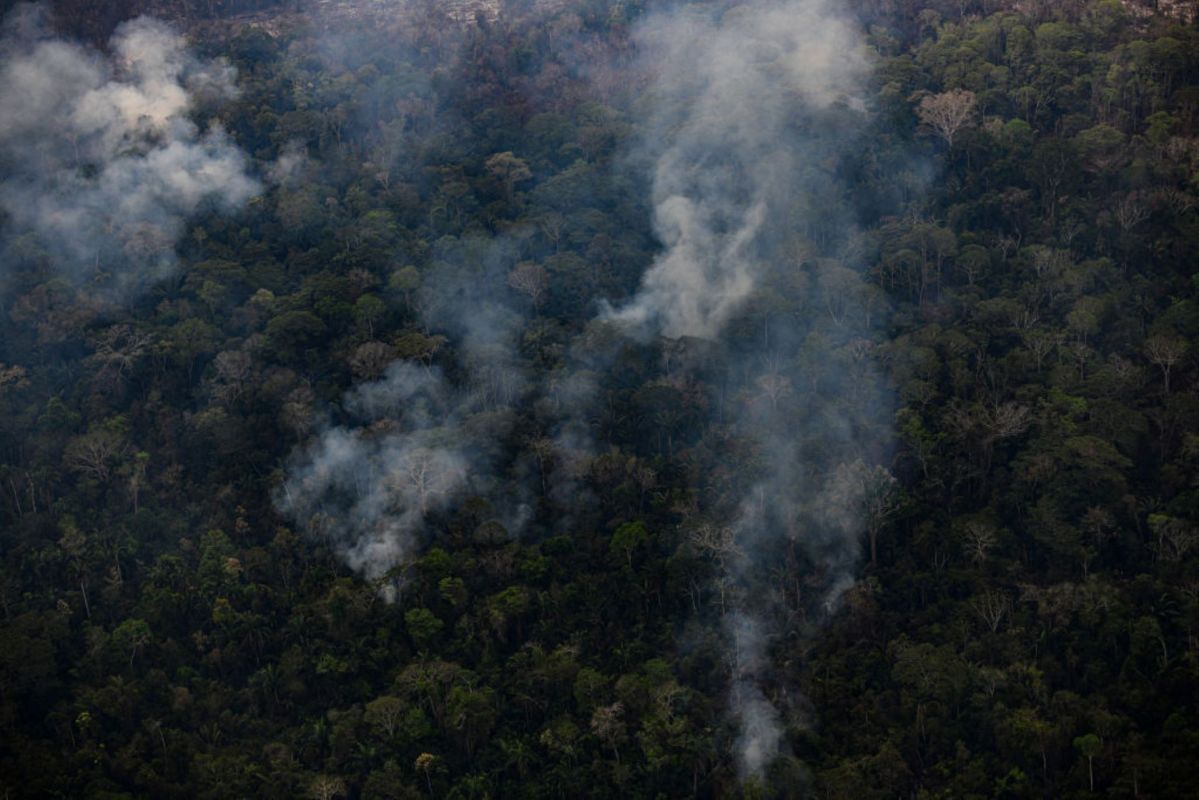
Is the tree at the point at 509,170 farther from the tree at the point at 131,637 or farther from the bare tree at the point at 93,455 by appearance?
the tree at the point at 131,637

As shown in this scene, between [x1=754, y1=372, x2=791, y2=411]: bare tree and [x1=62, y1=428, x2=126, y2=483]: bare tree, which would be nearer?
[x1=62, y1=428, x2=126, y2=483]: bare tree

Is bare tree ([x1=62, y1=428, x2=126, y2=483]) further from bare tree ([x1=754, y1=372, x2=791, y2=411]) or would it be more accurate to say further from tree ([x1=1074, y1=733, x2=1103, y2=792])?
tree ([x1=1074, y1=733, x2=1103, y2=792])

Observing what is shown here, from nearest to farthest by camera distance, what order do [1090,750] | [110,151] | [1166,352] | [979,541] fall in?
[1090,750] → [979,541] → [1166,352] → [110,151]

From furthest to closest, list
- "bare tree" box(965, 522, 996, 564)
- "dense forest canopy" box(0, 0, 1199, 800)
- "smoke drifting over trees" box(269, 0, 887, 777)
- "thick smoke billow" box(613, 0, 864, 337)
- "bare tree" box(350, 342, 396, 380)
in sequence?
"thick smoke billow" box(613, 0, 864, 337) < "bare tree" box(350, 342, 396, 380) < "smoke drifting over trees" box(269, 0, 887, 777) < "bare tree" box(965, 522, 996, 564) < "dense forest canopy" box(0, 0, 1199, 800)

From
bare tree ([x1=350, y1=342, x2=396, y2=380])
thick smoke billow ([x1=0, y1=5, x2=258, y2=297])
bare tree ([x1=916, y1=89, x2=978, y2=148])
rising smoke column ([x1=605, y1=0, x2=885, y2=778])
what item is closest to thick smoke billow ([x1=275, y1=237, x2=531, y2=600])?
bare tree ([x1=350, y1=342, x2=396, y2=380])

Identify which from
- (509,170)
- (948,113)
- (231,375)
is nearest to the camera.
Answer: (231,375)

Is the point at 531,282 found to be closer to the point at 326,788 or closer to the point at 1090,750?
the point at 326,788

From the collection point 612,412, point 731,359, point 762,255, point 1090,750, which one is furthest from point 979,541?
point 762,255
